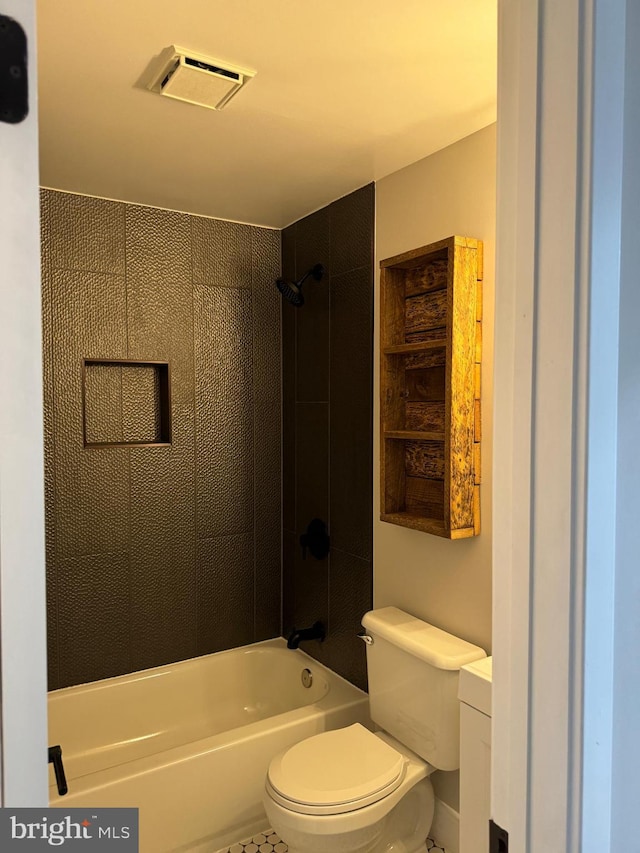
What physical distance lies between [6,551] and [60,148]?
2.02m

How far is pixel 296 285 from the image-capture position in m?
2.77

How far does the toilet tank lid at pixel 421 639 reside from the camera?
1.93 metres

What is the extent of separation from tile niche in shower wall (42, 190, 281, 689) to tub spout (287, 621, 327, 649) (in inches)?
13.2

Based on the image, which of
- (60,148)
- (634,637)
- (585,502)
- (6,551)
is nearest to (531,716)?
(634,637)

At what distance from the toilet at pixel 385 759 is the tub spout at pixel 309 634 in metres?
0.55

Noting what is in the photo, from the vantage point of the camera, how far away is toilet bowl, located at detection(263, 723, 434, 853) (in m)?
1.79

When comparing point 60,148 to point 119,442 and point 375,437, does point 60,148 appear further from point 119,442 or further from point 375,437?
point 375,437

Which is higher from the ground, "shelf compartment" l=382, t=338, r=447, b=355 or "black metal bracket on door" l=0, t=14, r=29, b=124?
"black metal bracket on door" l=0, t=14, r=29, b=124

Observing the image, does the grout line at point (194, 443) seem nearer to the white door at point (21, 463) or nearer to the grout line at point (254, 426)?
the grout line at point (254, 426)

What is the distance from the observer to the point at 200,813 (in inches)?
83.7

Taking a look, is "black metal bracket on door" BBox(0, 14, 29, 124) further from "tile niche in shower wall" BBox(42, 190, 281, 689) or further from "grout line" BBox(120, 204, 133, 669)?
"grout line" BBox(120, 204, 133, 669)

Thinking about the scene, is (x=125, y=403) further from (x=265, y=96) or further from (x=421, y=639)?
(x=421, y=639)
